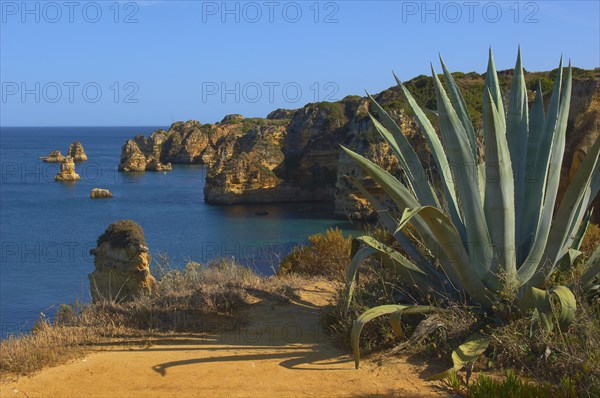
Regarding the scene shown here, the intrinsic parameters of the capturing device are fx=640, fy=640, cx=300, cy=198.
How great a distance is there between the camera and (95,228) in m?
40.3

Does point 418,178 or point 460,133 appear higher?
point 460,133

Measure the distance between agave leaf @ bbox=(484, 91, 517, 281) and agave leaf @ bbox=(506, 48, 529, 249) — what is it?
16.2 inches

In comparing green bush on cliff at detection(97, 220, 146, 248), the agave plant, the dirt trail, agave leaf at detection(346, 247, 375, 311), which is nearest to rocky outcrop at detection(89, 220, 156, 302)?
green bush on cliff at detection(97, 220, 146, 248)

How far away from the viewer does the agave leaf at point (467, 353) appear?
4.24 metres

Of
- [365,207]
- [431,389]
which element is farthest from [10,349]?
[365,207]

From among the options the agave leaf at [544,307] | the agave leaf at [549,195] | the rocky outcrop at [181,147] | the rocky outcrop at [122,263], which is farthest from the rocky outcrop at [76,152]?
the agave leaf at [544,307]

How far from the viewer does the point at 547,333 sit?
4.49 metres

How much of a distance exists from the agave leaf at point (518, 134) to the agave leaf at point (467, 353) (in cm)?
110

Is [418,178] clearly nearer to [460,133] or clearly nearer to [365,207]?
[460,133]

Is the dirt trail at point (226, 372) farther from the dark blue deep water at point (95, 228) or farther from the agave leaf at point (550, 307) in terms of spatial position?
the dark blue deep water at point (95, 228)

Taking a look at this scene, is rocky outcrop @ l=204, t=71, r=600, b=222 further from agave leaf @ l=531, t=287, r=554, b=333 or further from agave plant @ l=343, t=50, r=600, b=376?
agave leaf @ l=531, t=287, r=554, b=333

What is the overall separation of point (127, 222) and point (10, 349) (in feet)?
28.5

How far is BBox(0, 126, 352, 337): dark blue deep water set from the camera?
76.5ft

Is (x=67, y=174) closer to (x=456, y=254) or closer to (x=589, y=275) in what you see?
(x=456, y=254)
